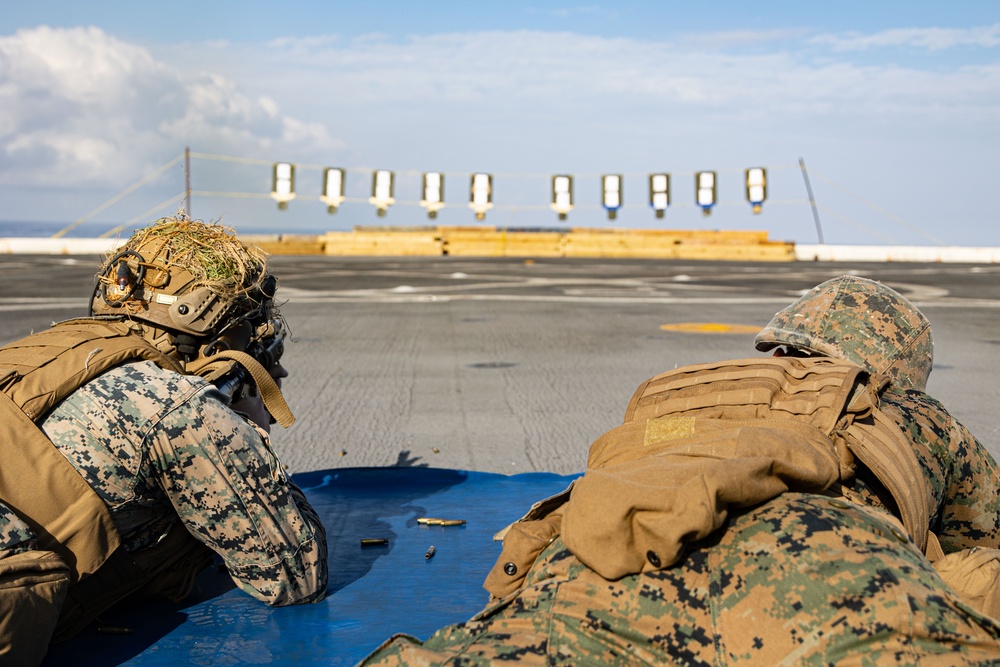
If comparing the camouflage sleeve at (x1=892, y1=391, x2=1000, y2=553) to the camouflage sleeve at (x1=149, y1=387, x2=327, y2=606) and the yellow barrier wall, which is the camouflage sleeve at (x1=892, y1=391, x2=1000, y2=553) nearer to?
the camouflage sleeve at (x1=149, y1=387, x2=327, y2=606)

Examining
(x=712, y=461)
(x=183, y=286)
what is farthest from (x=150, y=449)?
(x=712, y=461)

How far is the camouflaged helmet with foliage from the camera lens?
2.97 meters

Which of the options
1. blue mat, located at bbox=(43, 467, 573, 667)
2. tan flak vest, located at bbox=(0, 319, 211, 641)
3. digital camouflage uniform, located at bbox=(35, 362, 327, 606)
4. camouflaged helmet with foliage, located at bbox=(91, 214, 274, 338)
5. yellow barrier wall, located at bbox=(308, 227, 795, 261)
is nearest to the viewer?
tan flak vest, located at bbox=(0, 319, 211, 641)

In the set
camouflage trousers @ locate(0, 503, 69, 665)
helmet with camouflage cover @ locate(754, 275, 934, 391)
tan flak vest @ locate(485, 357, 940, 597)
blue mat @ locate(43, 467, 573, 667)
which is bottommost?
blue mat @ locate(43, 467, 573, 667)

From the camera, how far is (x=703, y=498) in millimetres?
2018

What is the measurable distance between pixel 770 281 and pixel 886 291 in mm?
16296

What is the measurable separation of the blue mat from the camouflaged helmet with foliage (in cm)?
89

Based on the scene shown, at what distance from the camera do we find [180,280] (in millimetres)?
3014

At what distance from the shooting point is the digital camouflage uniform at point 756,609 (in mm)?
1901

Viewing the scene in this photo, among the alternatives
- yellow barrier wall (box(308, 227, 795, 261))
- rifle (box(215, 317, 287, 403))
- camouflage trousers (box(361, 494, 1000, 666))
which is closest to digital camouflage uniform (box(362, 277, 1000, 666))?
camouflage trousers (box(361, 494, 1000, 666))

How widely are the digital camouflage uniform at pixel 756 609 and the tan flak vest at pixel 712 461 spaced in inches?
2.6

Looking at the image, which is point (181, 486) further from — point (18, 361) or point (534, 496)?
point (534, 496)

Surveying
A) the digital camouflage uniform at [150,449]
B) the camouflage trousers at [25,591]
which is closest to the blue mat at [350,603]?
the digital camouflage uniform at [150,449]

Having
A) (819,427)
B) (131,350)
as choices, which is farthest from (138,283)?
(819,427)
